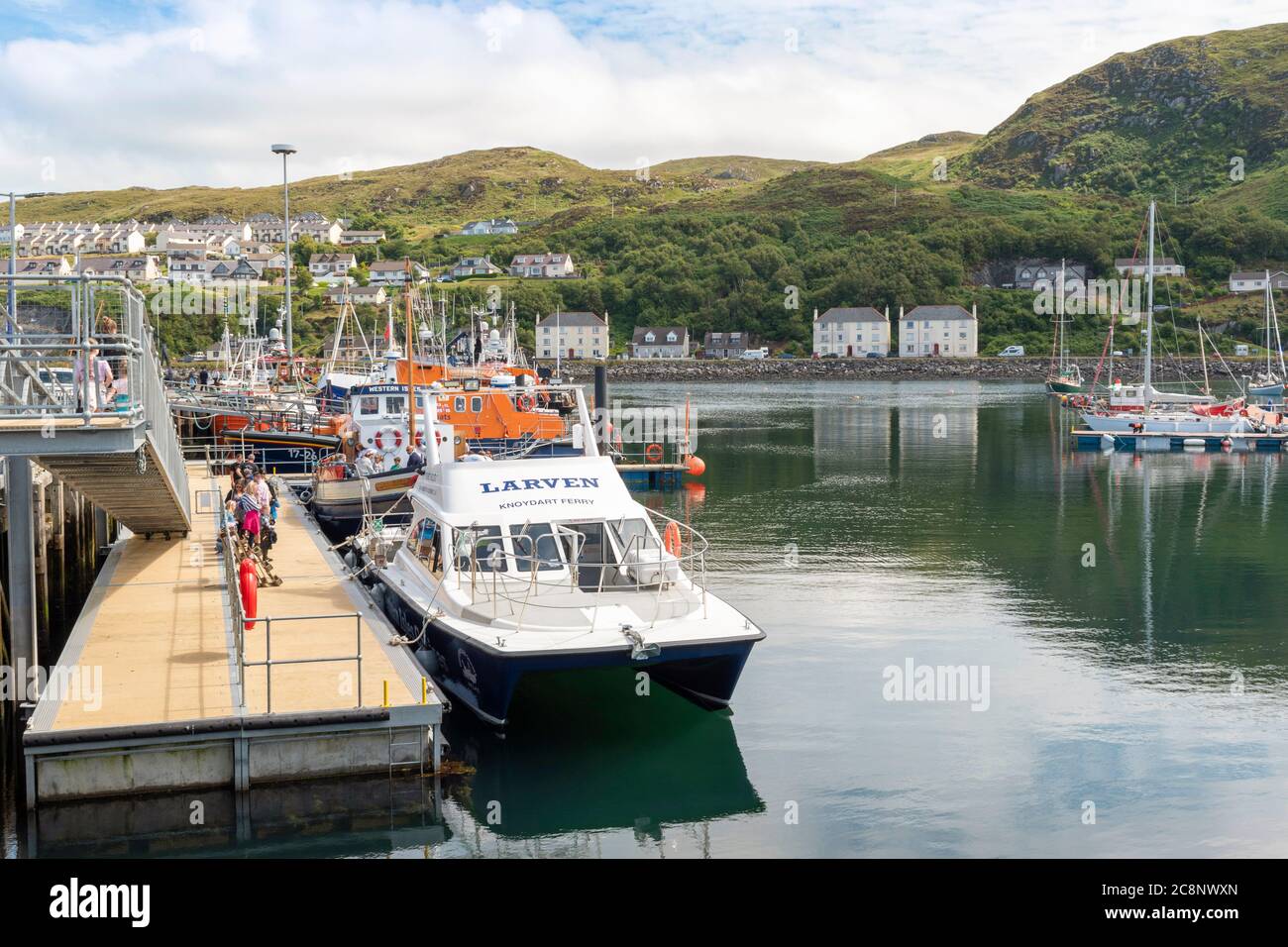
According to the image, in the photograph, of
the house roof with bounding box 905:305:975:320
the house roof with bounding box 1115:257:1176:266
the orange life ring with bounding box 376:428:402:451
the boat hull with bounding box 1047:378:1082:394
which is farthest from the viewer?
the house roof with bounding box 1115:257:1176:266

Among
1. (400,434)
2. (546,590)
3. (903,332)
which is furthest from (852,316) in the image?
(546,590)

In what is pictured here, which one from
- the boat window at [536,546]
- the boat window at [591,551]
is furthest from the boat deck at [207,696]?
the boat window at [591,551]

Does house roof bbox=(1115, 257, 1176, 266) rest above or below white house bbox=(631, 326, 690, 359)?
above

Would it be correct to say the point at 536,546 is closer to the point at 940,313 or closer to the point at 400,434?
the point at 400,434

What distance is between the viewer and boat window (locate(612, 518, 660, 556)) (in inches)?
781

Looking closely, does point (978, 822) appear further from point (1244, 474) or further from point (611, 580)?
point (1244, 474)

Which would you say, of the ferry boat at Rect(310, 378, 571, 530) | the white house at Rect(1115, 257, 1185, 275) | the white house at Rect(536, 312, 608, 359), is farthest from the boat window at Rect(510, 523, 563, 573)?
the white house at Rect(1115, 257, 1185, 275)

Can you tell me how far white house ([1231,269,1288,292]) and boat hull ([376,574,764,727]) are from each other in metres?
179

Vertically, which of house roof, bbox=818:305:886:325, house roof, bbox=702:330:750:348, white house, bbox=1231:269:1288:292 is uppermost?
white house, bbox=1231:269:1288:292

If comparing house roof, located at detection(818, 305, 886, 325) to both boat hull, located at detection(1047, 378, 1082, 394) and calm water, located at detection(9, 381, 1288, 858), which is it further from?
calm water, located at detection(9, 381, 1288, 858)

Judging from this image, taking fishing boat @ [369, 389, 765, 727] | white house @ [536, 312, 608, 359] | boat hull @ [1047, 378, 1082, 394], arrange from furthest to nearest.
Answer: white house @ [536, 312, 608, 359]
boat hull @ [1047, 378, 1082, 394]
fishing boat @ [369, 389, 765, 727]

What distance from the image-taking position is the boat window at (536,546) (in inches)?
766
